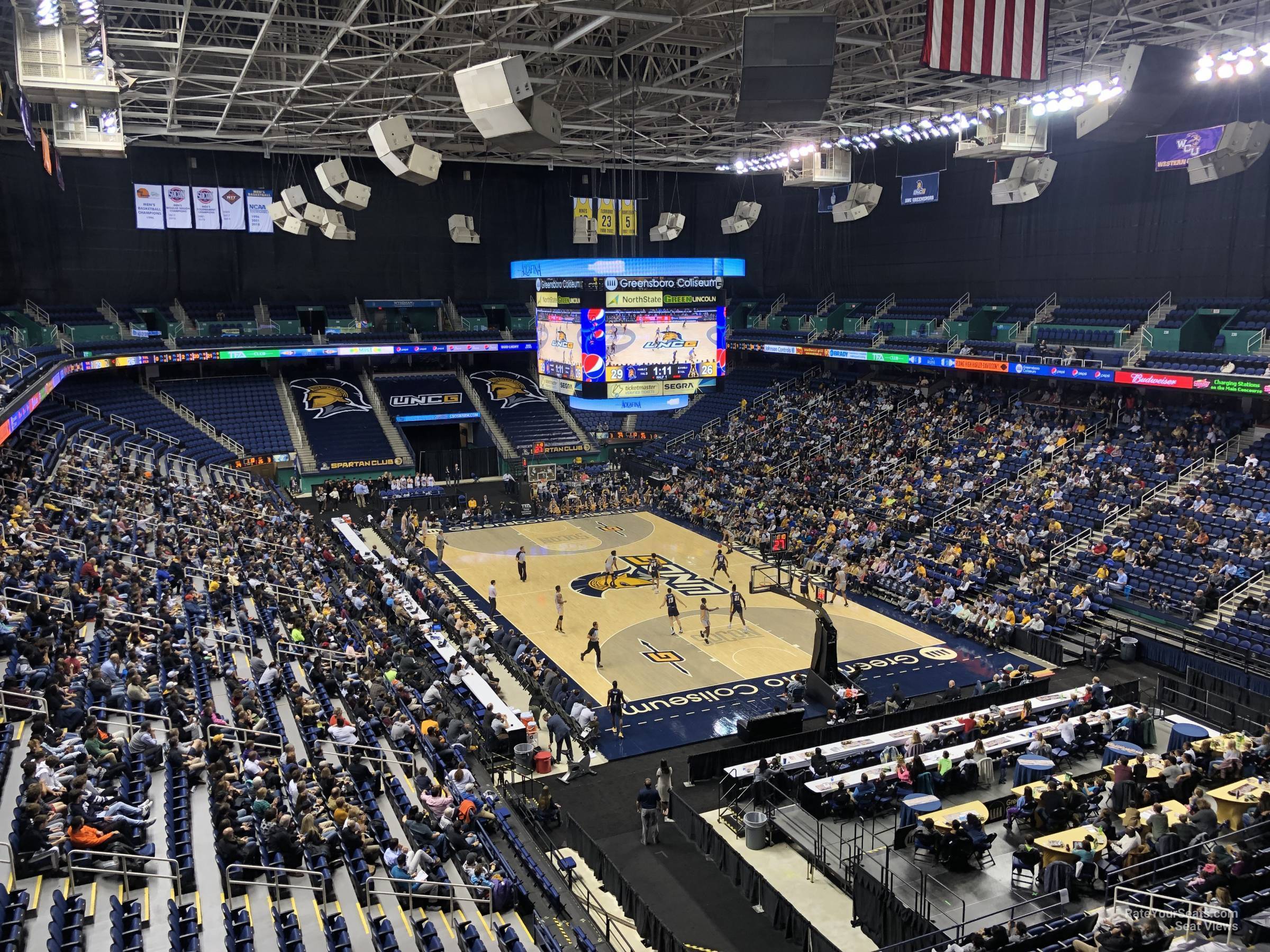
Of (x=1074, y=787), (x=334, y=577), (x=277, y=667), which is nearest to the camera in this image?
(x=1074, y=787)

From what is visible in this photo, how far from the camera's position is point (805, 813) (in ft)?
48.3

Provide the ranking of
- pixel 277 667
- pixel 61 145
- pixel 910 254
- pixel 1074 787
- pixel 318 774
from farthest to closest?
pixel 910 254 → pixel 61 145 → pixel 277 667 → pixel 1074 787 → pixel 318 774

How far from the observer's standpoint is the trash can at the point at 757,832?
14.4 metres

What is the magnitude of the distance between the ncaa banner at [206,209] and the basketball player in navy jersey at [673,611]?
28725mm

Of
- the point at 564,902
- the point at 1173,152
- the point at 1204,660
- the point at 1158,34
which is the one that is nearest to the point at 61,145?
the point at 564,902

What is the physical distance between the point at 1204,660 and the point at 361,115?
27.3 m

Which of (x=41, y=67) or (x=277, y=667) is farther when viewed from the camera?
(x=277, y=667)

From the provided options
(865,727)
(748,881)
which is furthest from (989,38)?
(748,881)

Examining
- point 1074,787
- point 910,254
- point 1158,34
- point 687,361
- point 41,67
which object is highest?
point 1158,34

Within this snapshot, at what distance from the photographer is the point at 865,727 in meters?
17.3

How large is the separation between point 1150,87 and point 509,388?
34860 millimetres

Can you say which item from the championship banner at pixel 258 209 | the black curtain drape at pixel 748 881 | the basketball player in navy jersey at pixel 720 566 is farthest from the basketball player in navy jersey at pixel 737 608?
the championship banner at pixel 258 209

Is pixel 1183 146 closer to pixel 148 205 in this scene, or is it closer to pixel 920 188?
pixel 920 188

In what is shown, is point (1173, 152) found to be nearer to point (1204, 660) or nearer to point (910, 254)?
point (910, 254)
